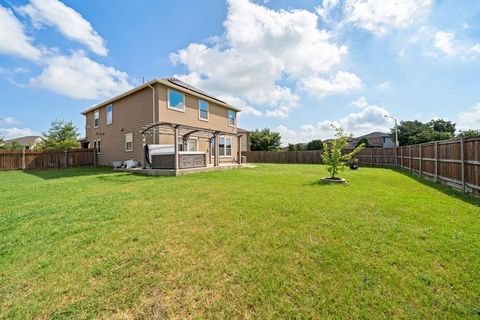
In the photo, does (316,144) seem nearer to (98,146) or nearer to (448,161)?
(448,161)

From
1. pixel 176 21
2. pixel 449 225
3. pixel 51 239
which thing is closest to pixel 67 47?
pixel 176 21

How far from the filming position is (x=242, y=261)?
8.70 feet

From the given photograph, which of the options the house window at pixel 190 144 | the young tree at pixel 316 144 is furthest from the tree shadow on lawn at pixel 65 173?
the young tree at pixel 316 144

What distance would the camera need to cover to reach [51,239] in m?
3.34

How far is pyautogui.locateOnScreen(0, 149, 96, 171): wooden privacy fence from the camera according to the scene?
15234 mm

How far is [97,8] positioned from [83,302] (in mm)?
12920

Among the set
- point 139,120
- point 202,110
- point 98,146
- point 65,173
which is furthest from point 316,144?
point 65,173

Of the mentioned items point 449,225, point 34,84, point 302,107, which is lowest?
point 449,225

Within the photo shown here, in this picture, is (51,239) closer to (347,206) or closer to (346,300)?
(346,300)

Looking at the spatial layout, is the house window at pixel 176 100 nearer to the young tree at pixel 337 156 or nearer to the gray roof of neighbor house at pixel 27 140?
the young tree at pixel 337 156

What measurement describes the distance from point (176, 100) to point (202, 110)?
2.52 meters

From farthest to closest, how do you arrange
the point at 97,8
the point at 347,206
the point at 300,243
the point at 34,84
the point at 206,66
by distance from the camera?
the point at 34,84 → the point at 206,66 → the point at 97,8 → the point at 347,206 → the point at 300,243

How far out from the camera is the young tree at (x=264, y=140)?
3497 centimetres

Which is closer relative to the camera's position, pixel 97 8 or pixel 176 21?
pixel 97 8
